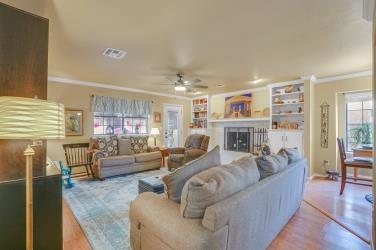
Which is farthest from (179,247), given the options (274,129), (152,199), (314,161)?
(314,161)

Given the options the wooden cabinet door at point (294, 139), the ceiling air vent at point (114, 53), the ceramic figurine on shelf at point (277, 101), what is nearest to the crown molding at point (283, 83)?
the ceramic figurine on shelf at point (277, 101)

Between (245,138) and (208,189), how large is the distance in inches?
220

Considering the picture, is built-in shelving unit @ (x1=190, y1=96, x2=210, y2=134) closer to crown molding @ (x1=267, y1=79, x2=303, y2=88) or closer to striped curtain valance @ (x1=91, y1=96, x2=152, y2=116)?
striped curtain valance @ (x1=91, y1=96, x2=152, y2=116)

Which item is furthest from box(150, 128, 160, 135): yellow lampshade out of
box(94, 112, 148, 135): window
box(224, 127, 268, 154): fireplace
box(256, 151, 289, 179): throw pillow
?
box(256, 151, 289, 179): throw pillow

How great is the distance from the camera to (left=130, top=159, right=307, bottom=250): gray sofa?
1197mm

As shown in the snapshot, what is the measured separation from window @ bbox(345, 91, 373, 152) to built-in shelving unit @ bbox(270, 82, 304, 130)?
1.04m

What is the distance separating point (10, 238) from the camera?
1502mm

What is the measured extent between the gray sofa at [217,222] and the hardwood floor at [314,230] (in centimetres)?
40

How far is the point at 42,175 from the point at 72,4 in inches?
66.7

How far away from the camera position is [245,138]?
6.59m

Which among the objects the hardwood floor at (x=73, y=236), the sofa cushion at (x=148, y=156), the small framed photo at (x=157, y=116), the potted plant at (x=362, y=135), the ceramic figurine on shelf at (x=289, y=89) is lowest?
the hardwood floor at (x=73, y=236)

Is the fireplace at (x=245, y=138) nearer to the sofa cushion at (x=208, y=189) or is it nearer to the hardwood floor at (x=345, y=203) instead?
the hardwood floor at (x=345, y=203)

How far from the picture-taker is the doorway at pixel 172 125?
23.7ft

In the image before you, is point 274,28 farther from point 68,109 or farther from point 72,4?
point 68,109
